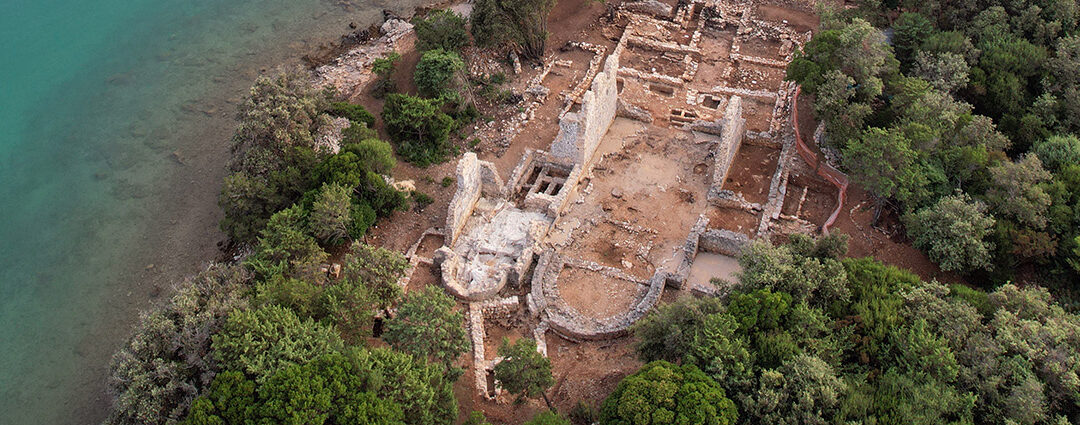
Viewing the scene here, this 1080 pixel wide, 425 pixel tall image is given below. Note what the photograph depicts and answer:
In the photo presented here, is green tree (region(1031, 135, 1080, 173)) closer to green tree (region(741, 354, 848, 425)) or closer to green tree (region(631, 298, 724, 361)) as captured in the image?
green tree (region(741, 354, 848, 425))

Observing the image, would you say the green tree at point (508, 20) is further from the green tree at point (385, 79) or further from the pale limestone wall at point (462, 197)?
the pale limestone wall at point (462, 197)

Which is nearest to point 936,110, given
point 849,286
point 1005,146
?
point 1005,146

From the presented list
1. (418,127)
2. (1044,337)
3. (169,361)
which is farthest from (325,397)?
(1044,337)

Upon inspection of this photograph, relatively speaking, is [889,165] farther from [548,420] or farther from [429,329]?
[429,329]

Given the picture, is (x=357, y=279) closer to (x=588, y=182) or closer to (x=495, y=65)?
(x=588, y=182)

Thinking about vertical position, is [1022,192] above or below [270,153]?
above

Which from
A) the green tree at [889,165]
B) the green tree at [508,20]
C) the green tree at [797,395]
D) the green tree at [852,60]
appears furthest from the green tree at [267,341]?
the green tree at [852,60]

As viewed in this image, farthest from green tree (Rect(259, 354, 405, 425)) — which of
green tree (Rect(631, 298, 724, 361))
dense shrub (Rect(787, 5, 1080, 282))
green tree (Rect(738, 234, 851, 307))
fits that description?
dense shrub (Rect(787, 5, 1080, 282))

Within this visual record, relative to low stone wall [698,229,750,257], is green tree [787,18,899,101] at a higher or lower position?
higher
